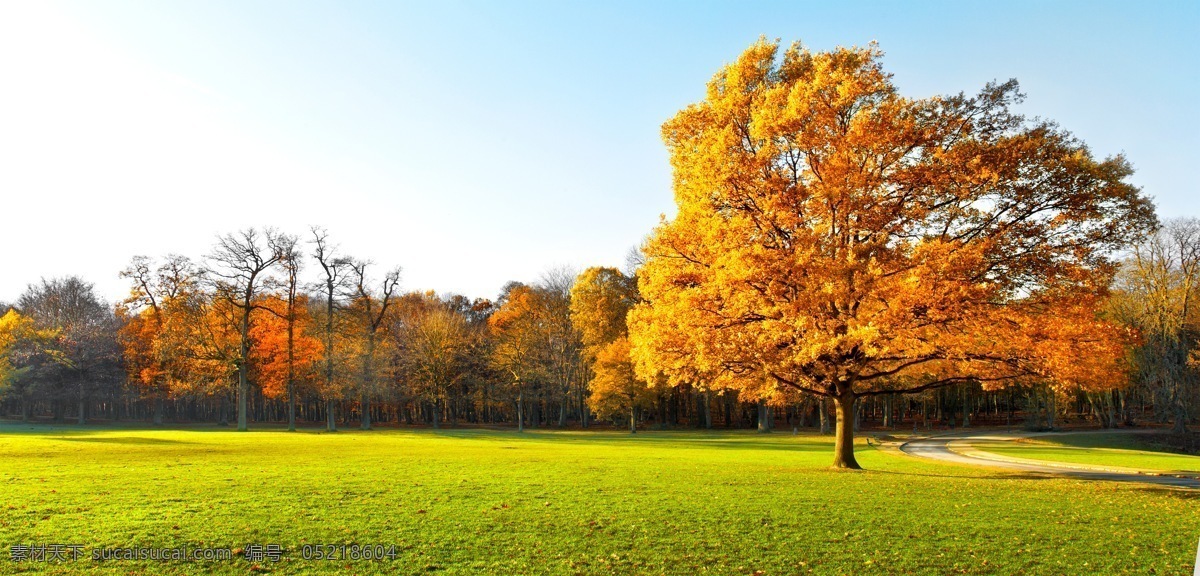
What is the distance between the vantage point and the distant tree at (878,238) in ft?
55.8

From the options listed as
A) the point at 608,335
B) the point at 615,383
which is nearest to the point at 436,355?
the point at 608,335

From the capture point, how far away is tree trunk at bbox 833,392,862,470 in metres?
21.7

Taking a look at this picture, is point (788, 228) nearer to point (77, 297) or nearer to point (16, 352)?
point (16, 352)

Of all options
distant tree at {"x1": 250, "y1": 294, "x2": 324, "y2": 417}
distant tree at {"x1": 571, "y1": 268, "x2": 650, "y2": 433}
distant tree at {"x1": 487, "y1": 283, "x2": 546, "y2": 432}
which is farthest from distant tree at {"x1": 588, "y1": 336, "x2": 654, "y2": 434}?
distant tree at {"x1": 250, "y1": 294, "x2": 324, "y2": 417}

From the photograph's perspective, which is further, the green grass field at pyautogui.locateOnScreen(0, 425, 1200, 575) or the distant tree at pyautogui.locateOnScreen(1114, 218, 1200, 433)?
the distant tree at pyautogui.locateOnScreen(1114, 218, 1200, 433)

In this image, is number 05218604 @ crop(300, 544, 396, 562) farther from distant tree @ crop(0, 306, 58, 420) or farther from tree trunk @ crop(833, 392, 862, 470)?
distant tree @ crop(0, 306, 58, 420)

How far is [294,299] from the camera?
58312mm

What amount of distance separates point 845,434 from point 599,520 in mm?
13477

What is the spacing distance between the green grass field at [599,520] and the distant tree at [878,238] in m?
3.39

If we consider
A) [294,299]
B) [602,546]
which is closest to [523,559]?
[602,546]

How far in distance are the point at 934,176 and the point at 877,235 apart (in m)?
1.96

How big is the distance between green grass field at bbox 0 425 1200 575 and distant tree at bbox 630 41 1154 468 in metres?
3.39

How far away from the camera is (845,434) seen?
22.2 metres

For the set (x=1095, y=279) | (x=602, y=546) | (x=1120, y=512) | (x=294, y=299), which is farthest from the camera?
(x=294, y=299)
